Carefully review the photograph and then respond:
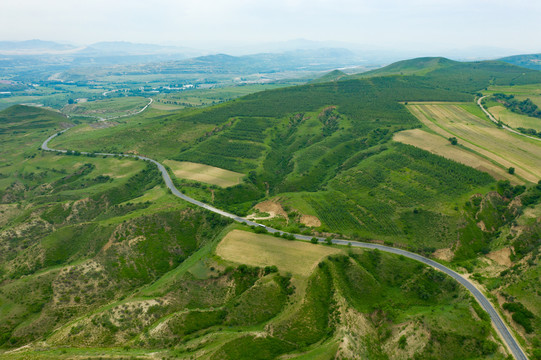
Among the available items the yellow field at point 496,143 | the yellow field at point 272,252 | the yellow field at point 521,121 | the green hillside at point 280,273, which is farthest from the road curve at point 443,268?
the yellow field at point 521,121

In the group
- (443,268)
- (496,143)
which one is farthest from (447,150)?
(443,268)

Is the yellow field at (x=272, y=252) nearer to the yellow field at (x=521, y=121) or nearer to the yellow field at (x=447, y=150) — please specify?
the yellow field at (x=447, y=150)

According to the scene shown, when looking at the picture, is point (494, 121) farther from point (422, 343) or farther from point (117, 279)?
point (117, 279)

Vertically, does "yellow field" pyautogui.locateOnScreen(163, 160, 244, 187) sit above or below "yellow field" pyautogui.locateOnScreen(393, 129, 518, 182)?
below

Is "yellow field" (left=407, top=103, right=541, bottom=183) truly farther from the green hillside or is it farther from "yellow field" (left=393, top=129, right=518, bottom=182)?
the green hillside

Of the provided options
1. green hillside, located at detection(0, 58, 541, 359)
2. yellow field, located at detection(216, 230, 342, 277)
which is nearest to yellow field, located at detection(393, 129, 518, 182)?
green hillside, located at detection(0, 58, 541, 359)

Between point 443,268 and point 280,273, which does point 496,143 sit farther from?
point 280,273

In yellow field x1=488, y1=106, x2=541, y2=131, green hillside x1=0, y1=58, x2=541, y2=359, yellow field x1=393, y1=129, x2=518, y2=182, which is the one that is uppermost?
yellow field x1=488, y1=106, x2=541, y2=131
